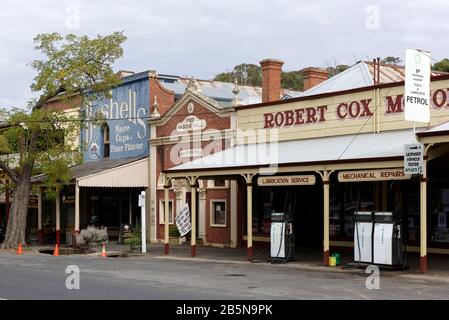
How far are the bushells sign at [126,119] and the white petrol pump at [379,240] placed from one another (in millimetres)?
16319

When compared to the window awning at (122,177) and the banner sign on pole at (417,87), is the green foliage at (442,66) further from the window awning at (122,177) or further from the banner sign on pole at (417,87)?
the banner sign on pole at (417,87)

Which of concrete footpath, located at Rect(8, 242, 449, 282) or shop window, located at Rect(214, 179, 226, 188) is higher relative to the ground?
shop window, located at Rect(214, 179, 226, 188)

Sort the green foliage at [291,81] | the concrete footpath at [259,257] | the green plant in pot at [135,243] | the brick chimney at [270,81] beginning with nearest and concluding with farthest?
the concrete footpath at [259,257] → the green plant in pot at [135,243] → the brick chimney at [270,81] → the green foliage at [291,81]

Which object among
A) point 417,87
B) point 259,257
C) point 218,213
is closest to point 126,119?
point 218,213

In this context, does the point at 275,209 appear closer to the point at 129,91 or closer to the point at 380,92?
the point at 380,92

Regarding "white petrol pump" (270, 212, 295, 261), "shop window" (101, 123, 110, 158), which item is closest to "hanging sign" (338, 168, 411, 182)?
"white petrol pump" (270, 212, 295, 261)

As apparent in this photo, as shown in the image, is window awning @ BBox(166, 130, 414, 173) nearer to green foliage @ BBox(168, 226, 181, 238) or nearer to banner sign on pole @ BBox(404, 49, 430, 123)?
banner sign on pole @ BBox(404, 49, 430, 123)

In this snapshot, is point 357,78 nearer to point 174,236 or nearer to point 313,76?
point 313,76

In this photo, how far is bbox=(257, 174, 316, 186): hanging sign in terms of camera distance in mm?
21531

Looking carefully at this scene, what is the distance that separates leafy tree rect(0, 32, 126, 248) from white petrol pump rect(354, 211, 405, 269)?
15454 mm

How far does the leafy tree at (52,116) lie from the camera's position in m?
30.6

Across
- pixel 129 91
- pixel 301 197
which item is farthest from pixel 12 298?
pixel 129 91

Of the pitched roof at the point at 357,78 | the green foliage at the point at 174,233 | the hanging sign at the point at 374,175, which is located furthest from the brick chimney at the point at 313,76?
the hanging sign at the point at 374,175

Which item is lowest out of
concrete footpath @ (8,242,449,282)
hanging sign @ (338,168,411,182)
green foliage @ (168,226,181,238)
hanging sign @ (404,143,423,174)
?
concrete footpath @ (8,242,449,282)
